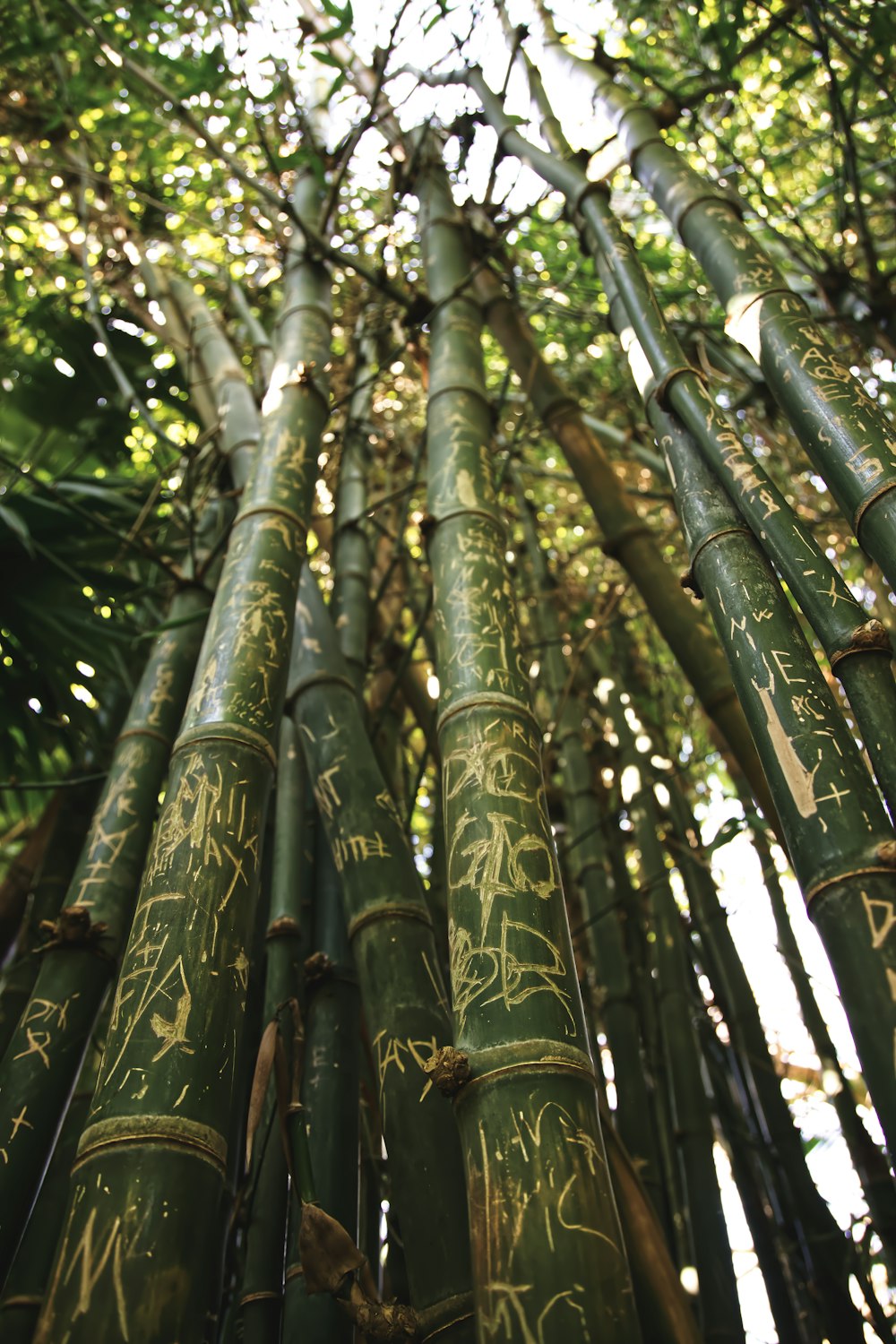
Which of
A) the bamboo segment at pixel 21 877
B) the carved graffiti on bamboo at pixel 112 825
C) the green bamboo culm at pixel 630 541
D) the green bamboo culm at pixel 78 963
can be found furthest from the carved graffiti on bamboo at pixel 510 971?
the bamboo segment at pixel 21 877

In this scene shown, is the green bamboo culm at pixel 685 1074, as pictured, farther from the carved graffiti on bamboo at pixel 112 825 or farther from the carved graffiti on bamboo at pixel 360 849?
the carved graffiti on bamboo at pixel 112 825

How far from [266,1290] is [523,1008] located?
2.00 feet

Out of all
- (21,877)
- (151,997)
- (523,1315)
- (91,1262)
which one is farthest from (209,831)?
(21,877)

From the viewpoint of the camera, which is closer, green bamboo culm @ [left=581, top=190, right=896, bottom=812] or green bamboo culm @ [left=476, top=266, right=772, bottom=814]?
green bamboo culm @ [left=581, top=190, right=896, bottom=812]

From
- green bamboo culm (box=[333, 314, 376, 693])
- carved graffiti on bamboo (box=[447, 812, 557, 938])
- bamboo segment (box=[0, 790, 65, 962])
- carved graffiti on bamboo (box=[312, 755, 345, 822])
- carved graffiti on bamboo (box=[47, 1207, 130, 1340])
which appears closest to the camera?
carved graffiti on bamboo (box=[47, 1207, 130, 1340])

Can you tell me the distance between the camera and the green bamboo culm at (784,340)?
3.70 ft

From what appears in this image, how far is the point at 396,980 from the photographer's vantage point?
1250mm

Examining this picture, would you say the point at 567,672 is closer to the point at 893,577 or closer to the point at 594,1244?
the point at 893,577

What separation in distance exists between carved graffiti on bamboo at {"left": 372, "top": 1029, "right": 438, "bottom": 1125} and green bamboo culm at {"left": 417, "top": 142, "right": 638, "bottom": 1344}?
0.67 ft

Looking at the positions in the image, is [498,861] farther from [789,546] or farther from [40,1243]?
[40,1243]

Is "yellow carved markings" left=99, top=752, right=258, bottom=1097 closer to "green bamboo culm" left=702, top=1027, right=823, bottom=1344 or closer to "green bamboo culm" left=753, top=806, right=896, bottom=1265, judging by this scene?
"green bamboo culm" left=753, top=806, right=896, bottom=1265

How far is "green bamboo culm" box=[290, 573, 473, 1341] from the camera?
101 cm

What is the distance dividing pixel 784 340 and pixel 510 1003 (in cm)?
103

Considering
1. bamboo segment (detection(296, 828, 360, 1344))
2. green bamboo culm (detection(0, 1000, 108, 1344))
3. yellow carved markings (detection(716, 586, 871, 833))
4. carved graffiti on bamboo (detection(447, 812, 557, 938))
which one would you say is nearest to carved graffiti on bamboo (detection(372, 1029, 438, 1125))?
bamboo segment (detection(296, 828, 360, 1344))
